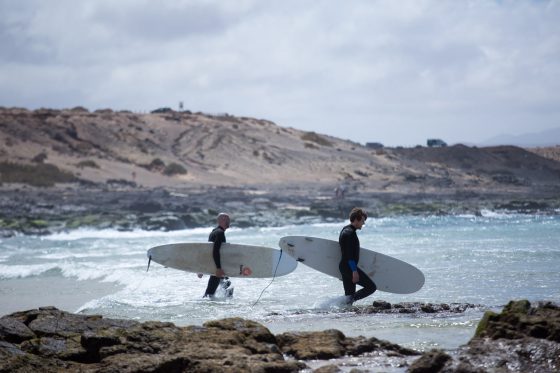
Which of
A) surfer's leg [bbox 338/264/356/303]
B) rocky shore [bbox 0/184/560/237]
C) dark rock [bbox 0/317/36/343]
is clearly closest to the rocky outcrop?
dark rock [bbox 0/317/36/343]

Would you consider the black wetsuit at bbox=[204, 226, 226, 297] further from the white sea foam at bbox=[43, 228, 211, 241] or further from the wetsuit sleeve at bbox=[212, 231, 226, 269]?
the white sea foam at bbox=[43, 228, 211, 241]

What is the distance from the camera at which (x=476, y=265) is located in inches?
659

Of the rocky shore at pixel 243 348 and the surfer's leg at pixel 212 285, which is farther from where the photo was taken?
the surfer's leg at pixel 212 285

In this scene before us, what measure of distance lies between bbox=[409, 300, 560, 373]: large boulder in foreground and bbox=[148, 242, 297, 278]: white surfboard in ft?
19.1

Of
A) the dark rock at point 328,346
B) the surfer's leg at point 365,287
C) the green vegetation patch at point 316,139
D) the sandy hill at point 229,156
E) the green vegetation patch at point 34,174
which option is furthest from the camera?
the green vegetation patch at point 316,139

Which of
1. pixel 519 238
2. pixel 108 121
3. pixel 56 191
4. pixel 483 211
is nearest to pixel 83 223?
pixel 56 191

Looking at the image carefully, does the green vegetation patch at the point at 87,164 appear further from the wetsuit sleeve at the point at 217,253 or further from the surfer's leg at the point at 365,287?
the surfer's leg at the point at 365,287

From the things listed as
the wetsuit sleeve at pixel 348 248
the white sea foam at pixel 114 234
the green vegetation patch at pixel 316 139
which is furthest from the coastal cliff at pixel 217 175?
the wetsuit sleeve at pixel 348 248

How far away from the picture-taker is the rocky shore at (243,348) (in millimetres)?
6426

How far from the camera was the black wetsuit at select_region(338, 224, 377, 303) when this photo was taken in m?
10.8

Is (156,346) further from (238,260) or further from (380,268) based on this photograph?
(238,260)

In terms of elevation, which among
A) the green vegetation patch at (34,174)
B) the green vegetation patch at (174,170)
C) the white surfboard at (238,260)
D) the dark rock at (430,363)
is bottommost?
the dark rock at (430,363)

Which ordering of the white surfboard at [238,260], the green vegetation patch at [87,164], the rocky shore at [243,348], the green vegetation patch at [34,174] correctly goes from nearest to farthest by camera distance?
1. the rocky shore at [243,348]
2. the white surfboard at [238,260]
3. the green vegetation patch at [34,174]
4. the green vegetation patch at [87,164]

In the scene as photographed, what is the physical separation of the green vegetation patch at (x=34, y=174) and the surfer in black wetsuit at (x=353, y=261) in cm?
3666
